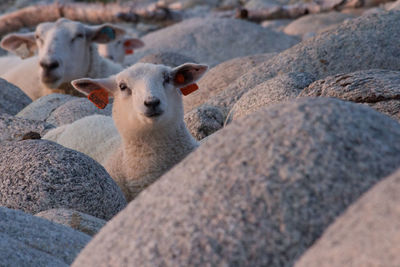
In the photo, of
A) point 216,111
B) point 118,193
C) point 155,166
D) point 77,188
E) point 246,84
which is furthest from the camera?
point 246,84

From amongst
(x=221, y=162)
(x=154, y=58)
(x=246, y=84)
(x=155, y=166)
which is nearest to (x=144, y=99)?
(x=155, y=166)

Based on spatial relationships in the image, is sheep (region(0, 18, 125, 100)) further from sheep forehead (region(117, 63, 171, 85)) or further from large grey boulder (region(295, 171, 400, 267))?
large grey boulder (region(295, 171, 400, 267))

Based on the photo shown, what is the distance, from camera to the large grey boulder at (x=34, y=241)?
2879 millimetres

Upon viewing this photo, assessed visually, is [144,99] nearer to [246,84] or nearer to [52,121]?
[246,84]

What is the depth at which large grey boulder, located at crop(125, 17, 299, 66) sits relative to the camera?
43.9 ft

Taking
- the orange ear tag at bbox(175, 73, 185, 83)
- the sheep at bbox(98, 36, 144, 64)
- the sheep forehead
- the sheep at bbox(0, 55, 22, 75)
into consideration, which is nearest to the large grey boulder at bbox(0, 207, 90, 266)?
the sheep forehead

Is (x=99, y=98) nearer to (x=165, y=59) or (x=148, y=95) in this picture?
(x=148, y=95)

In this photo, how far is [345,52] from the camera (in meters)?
6.20

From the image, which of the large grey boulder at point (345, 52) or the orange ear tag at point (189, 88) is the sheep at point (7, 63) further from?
the orange ear tag at point (189, 88)

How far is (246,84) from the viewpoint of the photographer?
673cm

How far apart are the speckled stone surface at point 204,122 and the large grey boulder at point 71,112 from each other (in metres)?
1.75

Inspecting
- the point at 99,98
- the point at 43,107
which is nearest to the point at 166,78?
the point at 99,98

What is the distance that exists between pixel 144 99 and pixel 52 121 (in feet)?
9.78

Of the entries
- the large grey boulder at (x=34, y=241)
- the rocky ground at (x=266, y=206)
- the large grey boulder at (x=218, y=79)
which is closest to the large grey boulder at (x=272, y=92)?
the large grey boulder at (x=218, y=79)
